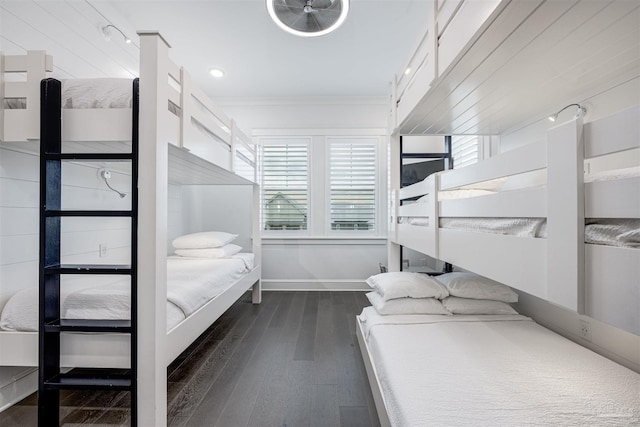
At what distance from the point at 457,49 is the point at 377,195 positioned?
275cm

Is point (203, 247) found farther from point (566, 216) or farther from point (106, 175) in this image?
point (566, 216)

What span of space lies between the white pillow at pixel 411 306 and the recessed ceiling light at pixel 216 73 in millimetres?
2930

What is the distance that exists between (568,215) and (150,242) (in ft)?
4.97

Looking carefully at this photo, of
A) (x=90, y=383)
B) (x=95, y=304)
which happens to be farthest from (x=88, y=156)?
(x=90, y=383)

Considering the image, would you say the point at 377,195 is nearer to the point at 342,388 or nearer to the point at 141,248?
the point at 342,388

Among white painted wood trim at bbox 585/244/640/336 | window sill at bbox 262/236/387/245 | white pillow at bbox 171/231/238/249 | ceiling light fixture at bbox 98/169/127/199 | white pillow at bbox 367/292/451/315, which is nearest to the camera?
white painted wood trim at bbox 585/244/640/336

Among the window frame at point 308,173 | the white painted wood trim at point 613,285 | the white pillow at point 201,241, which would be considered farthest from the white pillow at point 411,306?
the window frame at point 308,173

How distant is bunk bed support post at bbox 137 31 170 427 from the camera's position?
1294 mm

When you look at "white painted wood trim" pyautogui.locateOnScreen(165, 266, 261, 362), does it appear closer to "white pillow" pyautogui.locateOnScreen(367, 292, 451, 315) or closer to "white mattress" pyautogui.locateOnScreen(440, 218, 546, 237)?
"white pillow" pyautogui.locateOnScreen(367, 292, 451, 315)

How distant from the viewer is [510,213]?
106 cm

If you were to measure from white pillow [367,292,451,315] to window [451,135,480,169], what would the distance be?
1.68 meters

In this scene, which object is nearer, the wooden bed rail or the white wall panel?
the wooden bed rail

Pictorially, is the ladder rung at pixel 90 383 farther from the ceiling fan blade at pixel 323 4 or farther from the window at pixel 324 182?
the window at pixel 324 182

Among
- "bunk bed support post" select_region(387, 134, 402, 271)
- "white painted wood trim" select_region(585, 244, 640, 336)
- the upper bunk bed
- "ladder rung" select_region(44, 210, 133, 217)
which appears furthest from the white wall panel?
"white painted wood trim" select_region(585, 244, 640, 336)
